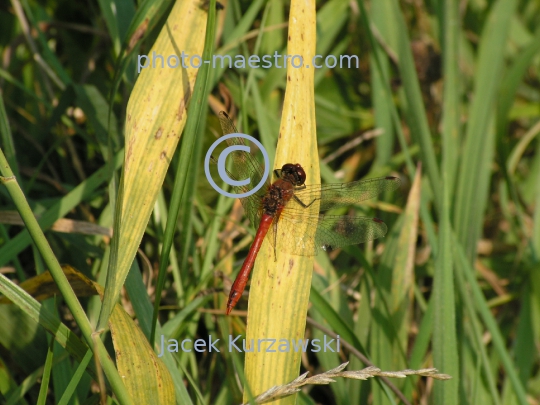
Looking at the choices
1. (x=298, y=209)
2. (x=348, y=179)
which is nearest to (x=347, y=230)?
(x=298, y=209)

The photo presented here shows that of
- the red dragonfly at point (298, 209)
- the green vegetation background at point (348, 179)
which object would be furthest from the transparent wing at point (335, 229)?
the green vegetation background at point (348, 179)

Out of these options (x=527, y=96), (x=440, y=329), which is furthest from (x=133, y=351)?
(x=527, y=96)

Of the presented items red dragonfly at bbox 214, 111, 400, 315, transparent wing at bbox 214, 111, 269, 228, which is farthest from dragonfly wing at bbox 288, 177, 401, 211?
transparent wing at bbox 214, 111, 269, 228

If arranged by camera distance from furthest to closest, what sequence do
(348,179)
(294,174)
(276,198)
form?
(348,179) < (276,198) < (294,174)

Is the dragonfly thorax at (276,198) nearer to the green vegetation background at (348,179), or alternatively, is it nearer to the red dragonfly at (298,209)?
the red dragonfly at (298,209)

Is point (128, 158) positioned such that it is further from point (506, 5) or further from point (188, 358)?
point (506, 5)

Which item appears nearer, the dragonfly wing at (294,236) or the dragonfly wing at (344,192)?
the dragonfly wing at (294,236)

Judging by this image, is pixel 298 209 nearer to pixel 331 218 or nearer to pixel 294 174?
pixel 331 218
